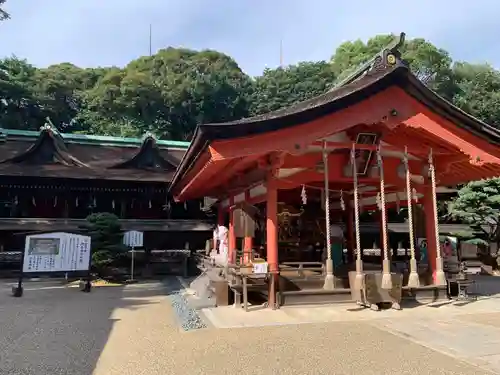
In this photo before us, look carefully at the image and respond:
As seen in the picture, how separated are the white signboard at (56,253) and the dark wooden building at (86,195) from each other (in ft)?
16.5

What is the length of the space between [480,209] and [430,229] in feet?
31.5

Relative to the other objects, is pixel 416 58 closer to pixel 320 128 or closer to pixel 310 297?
pixel 320 128

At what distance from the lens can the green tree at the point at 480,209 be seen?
1788 cm

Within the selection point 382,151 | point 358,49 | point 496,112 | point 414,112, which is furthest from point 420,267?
point 358,49

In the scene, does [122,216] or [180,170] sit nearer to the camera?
[180,170]

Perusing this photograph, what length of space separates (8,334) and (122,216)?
37.7 feet

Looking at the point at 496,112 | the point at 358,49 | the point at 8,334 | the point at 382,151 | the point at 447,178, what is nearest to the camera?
the point at 8,334

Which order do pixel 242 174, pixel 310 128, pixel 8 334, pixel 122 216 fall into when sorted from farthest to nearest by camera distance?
pixel 122 216, pixel 242 174, pixel 310 128, pixel 8 334

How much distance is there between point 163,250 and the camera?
18.2m

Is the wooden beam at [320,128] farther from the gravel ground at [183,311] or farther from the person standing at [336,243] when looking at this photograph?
the person standing at [336,243]

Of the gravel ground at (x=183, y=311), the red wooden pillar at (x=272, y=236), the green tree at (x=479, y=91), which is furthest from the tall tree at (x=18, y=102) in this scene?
the green tree at (x=479, y=91)

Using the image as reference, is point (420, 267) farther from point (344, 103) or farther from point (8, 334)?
point (8, 334)

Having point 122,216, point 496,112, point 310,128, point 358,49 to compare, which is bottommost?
point 122,216

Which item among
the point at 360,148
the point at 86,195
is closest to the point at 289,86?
the point at 86,195
